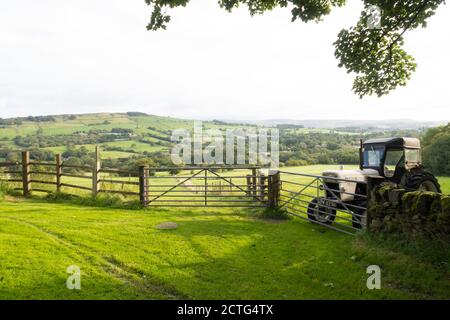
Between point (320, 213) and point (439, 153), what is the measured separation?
2822 cm

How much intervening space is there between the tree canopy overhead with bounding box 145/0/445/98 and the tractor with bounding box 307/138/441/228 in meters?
3.04

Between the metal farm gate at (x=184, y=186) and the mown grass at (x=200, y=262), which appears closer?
the mown grass at (x=200, y=262)

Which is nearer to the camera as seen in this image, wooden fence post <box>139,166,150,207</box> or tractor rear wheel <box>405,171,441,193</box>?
tractor rear wheel <box>405,171,441,193</box>

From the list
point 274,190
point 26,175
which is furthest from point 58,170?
point 274,190

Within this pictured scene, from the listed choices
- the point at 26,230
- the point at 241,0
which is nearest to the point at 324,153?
the point at 241,0

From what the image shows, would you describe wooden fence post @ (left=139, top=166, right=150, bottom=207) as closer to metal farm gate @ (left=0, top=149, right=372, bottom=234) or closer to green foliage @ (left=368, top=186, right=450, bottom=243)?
metal farm gate @ (left=0, top=149, right=372, bottom=234)

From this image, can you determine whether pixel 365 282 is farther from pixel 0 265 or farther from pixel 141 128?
pixel 141 128

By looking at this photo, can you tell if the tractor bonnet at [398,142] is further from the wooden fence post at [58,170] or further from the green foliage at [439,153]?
the green foliage at [439,153]

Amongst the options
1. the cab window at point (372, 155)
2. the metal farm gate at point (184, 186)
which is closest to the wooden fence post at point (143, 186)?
the metal farm gate at point (184, 186)

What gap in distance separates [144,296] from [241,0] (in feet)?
19.8

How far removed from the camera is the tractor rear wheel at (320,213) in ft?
29.6

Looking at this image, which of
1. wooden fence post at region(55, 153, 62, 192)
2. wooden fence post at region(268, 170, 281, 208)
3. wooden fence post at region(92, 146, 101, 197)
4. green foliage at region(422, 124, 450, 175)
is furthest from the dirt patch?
green foliage at region(422, 124, 450, 175)

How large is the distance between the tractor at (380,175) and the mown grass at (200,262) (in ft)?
2.66

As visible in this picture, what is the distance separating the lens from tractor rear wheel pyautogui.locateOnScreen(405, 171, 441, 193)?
29.2 ft
